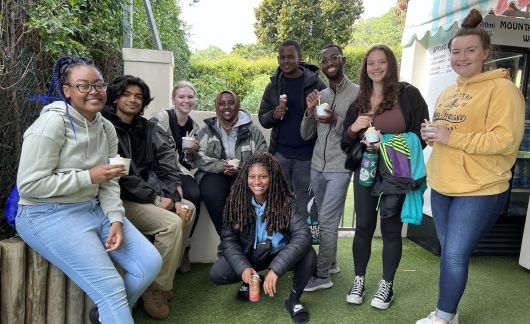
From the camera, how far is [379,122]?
2.82 metres

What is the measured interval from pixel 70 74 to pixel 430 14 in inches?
142

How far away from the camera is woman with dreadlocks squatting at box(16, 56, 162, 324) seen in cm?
208

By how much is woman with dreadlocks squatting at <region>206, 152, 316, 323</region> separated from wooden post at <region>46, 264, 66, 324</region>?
3.22 feet

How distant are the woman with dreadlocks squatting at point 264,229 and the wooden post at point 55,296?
3.22 feet

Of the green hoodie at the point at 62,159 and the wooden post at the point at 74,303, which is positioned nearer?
the green hoodie at the point at 62,159

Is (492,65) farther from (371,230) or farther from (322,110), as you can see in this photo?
(371,230)

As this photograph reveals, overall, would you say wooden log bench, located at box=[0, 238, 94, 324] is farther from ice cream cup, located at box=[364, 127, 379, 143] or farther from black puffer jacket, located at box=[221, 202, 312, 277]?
ice cream cup, located at box=[364, 127, 379, 143]

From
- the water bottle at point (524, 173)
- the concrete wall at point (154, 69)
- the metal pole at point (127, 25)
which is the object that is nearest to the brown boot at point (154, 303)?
the concrete wall at point (154, 69)

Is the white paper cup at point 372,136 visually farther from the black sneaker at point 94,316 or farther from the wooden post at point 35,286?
the wooden post at point 35,286

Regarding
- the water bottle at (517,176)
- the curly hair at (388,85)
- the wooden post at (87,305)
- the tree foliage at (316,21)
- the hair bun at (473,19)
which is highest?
→ the tree foliage at (316,21)

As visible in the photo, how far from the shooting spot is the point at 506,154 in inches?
90.7

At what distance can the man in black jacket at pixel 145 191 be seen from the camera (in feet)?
9.25

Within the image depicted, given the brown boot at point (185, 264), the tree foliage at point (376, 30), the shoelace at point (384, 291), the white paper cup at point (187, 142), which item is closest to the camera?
the shoelace at point (384, 291)

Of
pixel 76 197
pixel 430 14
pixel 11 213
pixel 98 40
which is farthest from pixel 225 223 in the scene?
pixel 430 14
